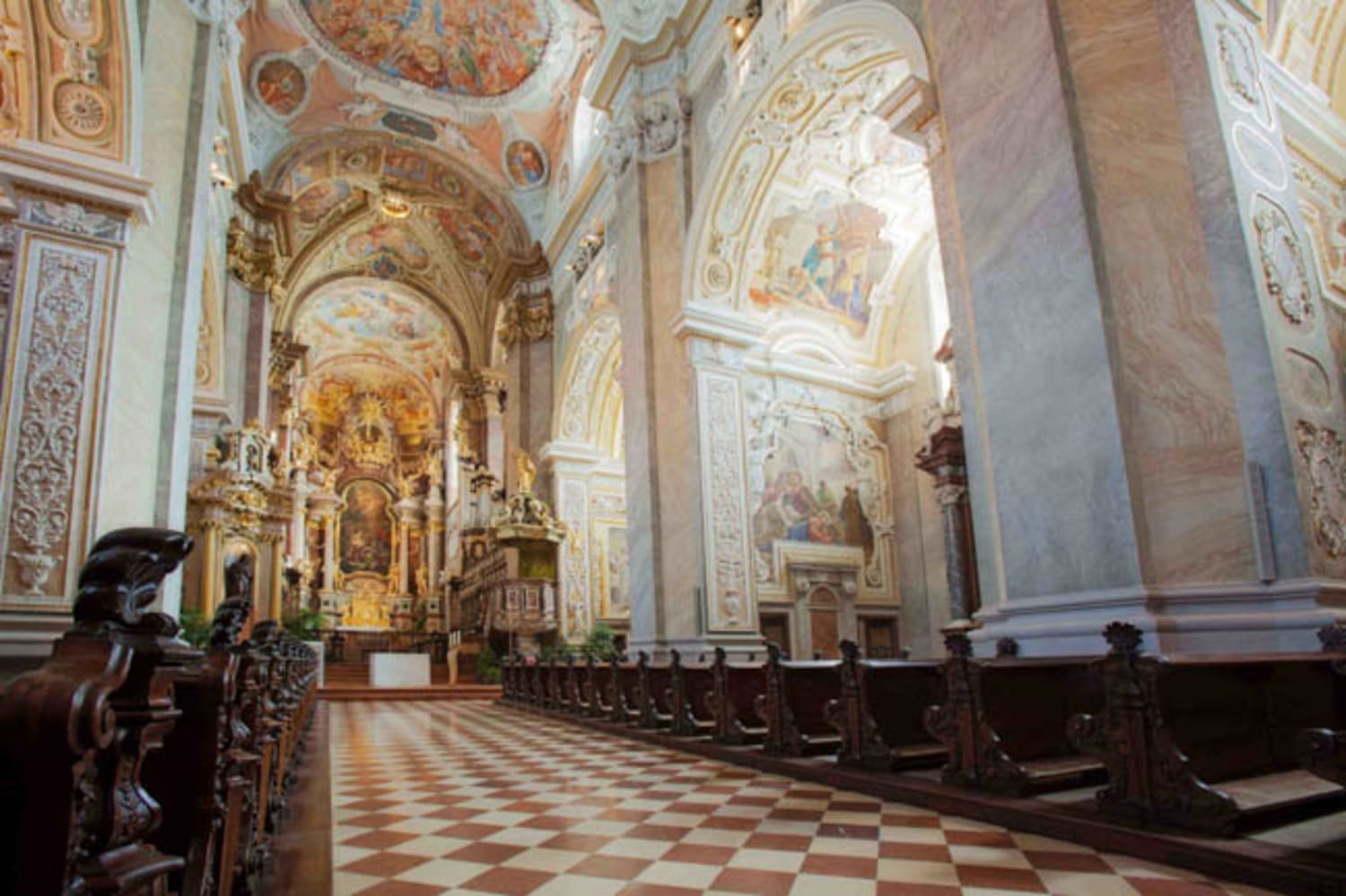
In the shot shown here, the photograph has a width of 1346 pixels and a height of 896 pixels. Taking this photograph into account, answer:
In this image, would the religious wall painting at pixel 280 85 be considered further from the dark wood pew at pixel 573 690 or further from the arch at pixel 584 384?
the dark wood pew at pixel 573 690

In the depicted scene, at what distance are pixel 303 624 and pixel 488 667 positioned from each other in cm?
A: 510

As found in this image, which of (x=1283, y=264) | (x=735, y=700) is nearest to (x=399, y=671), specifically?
(x=735, y=700)

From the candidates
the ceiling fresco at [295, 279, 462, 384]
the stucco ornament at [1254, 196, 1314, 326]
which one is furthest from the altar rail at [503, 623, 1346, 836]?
the ceiling fresco at [295, 279, 462, 384]

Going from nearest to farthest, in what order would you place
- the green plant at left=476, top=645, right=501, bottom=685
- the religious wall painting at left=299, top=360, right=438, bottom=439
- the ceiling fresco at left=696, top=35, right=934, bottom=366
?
the ceiling fresco at left=696, top=35, right=934, bottom=366
the green plant at left=476, top=645, right=501, bottom=685
the religious wall painting at left=299, top=360, right=438, bottom=439

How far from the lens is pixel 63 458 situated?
20.3 ft

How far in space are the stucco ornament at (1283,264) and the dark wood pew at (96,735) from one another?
5.26 metres

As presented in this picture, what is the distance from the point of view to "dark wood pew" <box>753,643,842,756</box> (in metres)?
5.34

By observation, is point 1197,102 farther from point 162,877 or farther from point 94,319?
point 94,319

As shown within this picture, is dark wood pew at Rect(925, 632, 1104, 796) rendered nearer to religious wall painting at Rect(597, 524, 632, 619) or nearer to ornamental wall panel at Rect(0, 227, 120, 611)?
ornamental wall panel at Rect(0, 227, 120, 611)

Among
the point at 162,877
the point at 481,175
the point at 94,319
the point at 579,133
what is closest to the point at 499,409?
the point at 481,175

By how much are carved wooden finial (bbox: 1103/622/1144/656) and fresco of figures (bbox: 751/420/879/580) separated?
10483mm

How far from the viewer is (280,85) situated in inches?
661

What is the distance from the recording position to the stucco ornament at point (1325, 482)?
4191 millimetres

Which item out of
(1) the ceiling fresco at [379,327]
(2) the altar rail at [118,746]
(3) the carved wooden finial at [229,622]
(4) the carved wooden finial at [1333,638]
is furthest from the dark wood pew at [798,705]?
(1) the ceiling fresco at [379,327]
